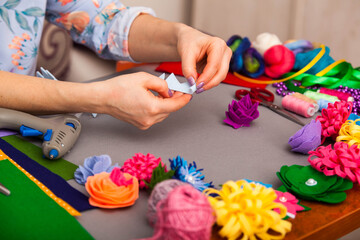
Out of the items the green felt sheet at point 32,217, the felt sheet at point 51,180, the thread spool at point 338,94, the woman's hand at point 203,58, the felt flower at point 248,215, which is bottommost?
the felt sheet at point 51,180

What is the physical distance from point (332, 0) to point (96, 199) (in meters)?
1.68

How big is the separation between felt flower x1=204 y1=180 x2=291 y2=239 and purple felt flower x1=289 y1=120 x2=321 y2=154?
0.24 meters

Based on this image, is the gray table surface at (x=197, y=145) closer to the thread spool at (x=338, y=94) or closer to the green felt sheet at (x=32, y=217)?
the green felt sheet at (x=32, y=217)

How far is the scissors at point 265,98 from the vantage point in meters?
0.86

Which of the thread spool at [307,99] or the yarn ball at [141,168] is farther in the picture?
the thread spool at [307,99]

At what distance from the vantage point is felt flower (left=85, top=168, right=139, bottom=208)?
536mm

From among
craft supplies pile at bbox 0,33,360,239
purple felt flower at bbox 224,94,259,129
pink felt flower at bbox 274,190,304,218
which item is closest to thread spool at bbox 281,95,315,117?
craft supplies pile at bbox 0,33,360,239

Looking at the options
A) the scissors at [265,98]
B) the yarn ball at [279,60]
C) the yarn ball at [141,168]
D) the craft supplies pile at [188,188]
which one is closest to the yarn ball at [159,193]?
the craft supplies pile at [188,188]

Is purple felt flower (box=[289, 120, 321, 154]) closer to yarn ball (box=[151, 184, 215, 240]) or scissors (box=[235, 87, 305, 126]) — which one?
scissors (box=[235, 87, 305, 126])

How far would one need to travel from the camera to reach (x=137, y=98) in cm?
69

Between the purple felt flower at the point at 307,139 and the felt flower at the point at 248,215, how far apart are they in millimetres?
241

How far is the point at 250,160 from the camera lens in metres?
0.69

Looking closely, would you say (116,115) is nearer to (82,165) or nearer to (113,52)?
(82,165)

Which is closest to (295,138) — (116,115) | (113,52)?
(116,115)
